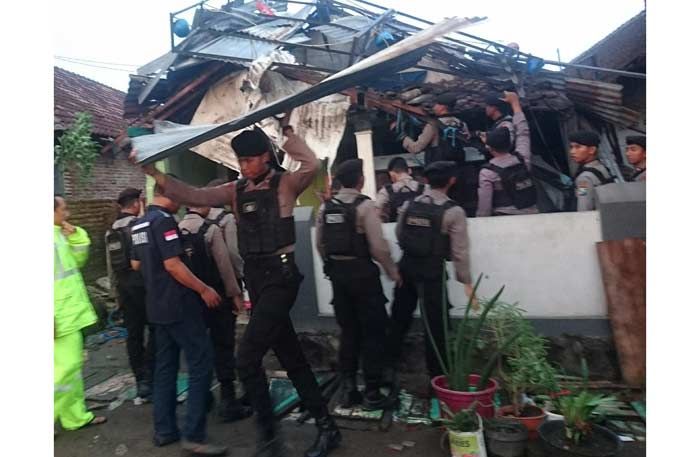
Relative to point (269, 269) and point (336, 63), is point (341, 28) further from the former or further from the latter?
point (269, 269)

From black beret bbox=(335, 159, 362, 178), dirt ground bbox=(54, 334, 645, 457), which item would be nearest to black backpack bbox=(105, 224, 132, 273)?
dirt ground bbox=(54, 334, 645, 457)

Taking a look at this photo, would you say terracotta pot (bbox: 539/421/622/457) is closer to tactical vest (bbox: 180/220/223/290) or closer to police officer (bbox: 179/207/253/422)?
police officer (bbox: 179/207/253/422)

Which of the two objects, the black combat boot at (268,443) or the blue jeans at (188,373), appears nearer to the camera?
the black combat boot at (268,443)

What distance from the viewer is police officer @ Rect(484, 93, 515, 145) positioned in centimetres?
450

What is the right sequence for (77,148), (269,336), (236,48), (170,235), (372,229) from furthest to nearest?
1. (77,148)
2. (236,48)
3. (372,229)
4. (170,235)
5. (269,336)

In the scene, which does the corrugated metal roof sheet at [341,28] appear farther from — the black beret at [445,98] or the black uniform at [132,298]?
the black uniform at [132,298]

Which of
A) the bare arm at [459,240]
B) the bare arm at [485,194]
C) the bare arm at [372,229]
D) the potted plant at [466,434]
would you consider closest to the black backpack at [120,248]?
the bare arm at [372,229]

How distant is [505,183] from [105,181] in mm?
8253

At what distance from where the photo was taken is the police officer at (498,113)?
4.50m

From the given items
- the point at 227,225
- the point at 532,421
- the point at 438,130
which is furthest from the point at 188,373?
the point at 438,130

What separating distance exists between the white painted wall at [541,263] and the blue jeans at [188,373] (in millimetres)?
2197

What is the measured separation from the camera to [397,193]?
4711 mm

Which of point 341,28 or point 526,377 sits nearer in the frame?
point 526,377

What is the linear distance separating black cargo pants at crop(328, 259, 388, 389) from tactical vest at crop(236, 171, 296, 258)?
2.20 ft
